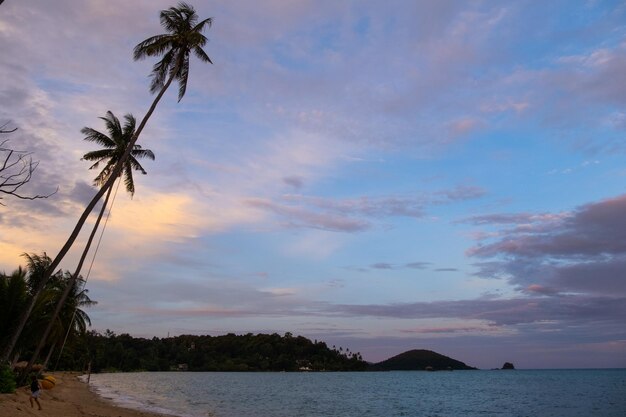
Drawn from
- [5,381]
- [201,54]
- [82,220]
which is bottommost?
[5,381]

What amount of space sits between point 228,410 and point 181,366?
173 metres

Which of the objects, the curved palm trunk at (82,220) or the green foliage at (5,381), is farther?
the green foliage at (5,381)

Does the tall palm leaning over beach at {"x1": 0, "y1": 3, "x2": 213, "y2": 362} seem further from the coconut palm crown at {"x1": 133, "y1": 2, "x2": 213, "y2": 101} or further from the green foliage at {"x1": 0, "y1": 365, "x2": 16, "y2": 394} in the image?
the green foliage at {"x1": 0, "y1": 365, "x2": 16, "y2": 394}

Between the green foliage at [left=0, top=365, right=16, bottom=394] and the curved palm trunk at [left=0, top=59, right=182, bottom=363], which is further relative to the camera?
the green foliage at [left=0, top=365, right=16, bottom=394]

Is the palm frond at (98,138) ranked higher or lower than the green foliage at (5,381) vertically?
higher

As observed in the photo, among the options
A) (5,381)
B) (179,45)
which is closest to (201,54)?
(179,45)

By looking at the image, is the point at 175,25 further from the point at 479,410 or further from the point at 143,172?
the point at 479,410

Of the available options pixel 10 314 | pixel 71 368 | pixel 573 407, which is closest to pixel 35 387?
pixel 10 314

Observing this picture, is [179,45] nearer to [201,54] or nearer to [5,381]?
[201,54]

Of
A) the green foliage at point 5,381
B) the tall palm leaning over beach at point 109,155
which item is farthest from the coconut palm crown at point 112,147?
the green foliage at point 5,381

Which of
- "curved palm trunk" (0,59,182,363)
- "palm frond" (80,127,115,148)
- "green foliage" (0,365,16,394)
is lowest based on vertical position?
"green foliage" (0,365,16,394)

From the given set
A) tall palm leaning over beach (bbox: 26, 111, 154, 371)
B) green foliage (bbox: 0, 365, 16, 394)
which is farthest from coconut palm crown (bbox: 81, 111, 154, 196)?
green foliage (bbox: 0, 365, 16, 394)

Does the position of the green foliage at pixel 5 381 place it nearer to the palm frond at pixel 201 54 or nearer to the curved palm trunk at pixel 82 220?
the curved palm trunk at pixel 82 220

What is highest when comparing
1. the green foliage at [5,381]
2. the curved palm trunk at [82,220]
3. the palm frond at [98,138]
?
the palm frond at [98,138]
